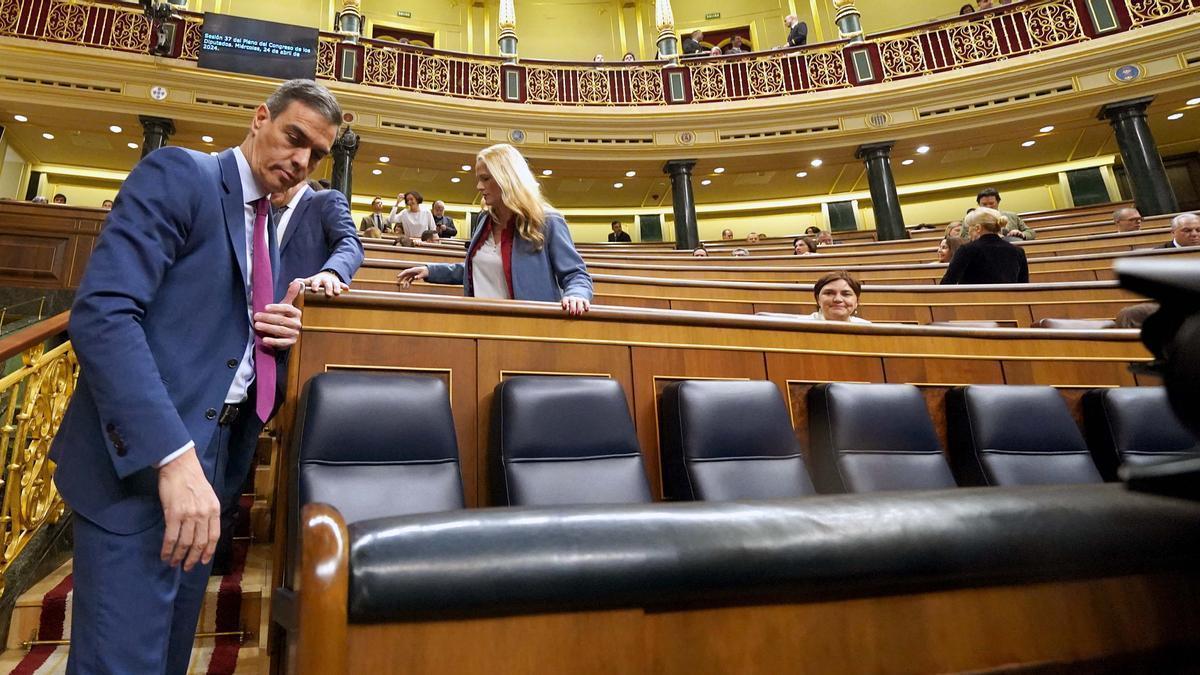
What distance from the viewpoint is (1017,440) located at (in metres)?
1.66

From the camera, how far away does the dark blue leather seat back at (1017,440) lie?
1620 mm

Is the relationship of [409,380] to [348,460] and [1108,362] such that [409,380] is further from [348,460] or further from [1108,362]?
[1108,362]

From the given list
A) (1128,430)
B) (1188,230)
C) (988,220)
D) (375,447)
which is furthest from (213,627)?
(1188,230)

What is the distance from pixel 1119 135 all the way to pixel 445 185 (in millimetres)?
8866

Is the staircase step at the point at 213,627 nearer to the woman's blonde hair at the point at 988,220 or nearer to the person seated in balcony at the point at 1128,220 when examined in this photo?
the woman's blonde hair at the point at 988,220

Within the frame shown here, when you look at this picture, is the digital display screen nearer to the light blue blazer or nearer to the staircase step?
the light blue blazer

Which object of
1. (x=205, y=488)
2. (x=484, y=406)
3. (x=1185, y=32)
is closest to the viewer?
(x=205, y=488)

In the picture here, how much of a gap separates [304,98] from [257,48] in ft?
26.0

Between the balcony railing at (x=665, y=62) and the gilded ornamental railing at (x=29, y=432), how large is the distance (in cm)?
696

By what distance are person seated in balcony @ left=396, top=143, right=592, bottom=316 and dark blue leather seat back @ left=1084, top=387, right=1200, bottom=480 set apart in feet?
5.12

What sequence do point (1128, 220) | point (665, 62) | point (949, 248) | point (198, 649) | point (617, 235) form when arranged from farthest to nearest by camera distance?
point (617, 235), point (665, 62), point (1128, 220), point (949, 248), point (198, 649)

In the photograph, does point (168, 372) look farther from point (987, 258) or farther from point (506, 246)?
point (987, 258)

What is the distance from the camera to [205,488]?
0.75 meters

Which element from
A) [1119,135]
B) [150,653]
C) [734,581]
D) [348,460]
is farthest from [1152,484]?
[1119,135]
